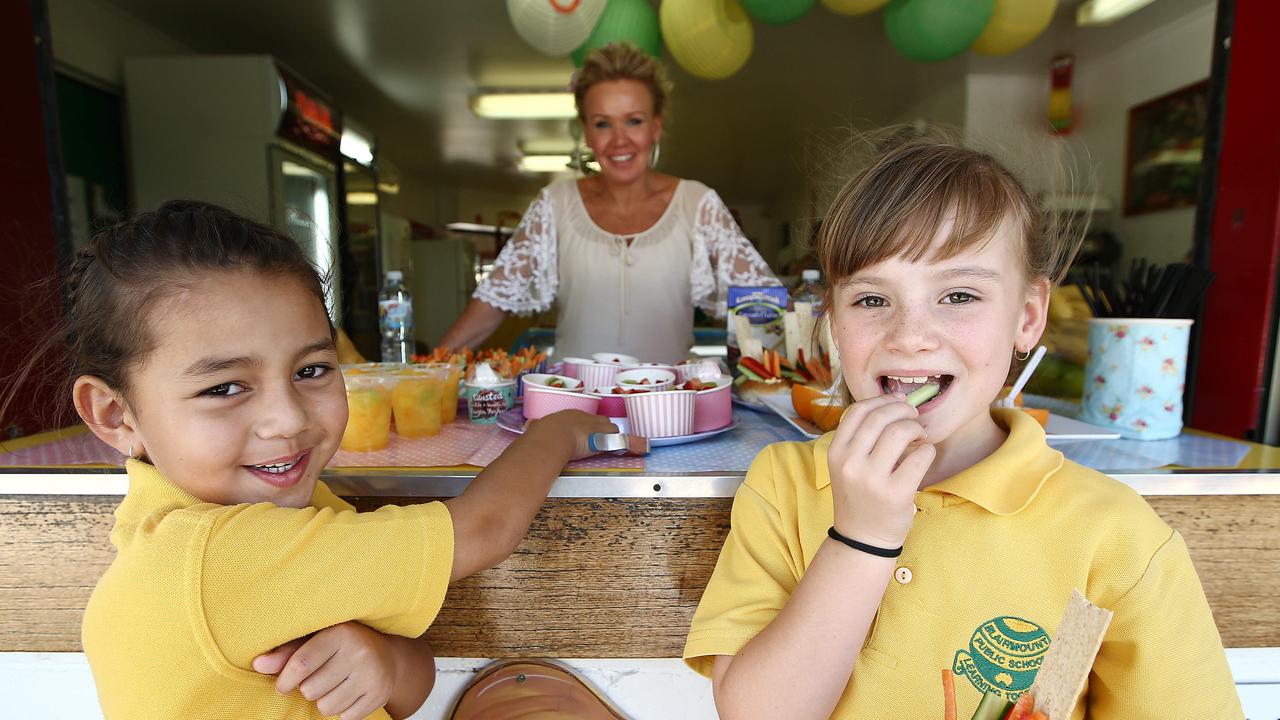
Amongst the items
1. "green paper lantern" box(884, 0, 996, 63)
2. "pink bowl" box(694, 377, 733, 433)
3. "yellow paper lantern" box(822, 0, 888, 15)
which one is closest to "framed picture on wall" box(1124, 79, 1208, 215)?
"green paper lantern" box(884, 0, 996, 63)

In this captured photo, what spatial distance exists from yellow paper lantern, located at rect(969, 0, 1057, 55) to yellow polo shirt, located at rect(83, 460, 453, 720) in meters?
3.71

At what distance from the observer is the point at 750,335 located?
182cm

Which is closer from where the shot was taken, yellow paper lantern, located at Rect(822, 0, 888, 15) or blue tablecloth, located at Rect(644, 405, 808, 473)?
blue tablecloth, located at Rect(644, 405, 808, 473)

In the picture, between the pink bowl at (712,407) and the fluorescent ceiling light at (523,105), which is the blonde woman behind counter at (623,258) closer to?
the pink bowl at (712,407)

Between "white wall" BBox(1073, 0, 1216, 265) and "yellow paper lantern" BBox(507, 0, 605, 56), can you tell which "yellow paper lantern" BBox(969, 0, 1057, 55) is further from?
"yellow paper lantern" BBox(507, 0, 605, 56)

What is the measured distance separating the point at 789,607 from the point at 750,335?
1.14m

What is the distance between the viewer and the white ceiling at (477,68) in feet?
15.3

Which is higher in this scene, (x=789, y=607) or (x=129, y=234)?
(x=129, y=234)

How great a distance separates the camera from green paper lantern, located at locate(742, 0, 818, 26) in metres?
3.08

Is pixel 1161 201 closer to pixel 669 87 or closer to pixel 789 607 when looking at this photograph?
pixel 669 87

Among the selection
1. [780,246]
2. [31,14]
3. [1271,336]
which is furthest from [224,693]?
[780,246]

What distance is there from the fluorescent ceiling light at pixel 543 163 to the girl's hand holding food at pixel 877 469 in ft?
29.5

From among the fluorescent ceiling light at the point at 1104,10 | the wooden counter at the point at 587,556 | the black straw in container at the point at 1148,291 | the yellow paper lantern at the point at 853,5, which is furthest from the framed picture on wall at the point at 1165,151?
the wooden counter at the point at 587,556

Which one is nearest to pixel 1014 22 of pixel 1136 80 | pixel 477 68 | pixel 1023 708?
pixel 1136 80
